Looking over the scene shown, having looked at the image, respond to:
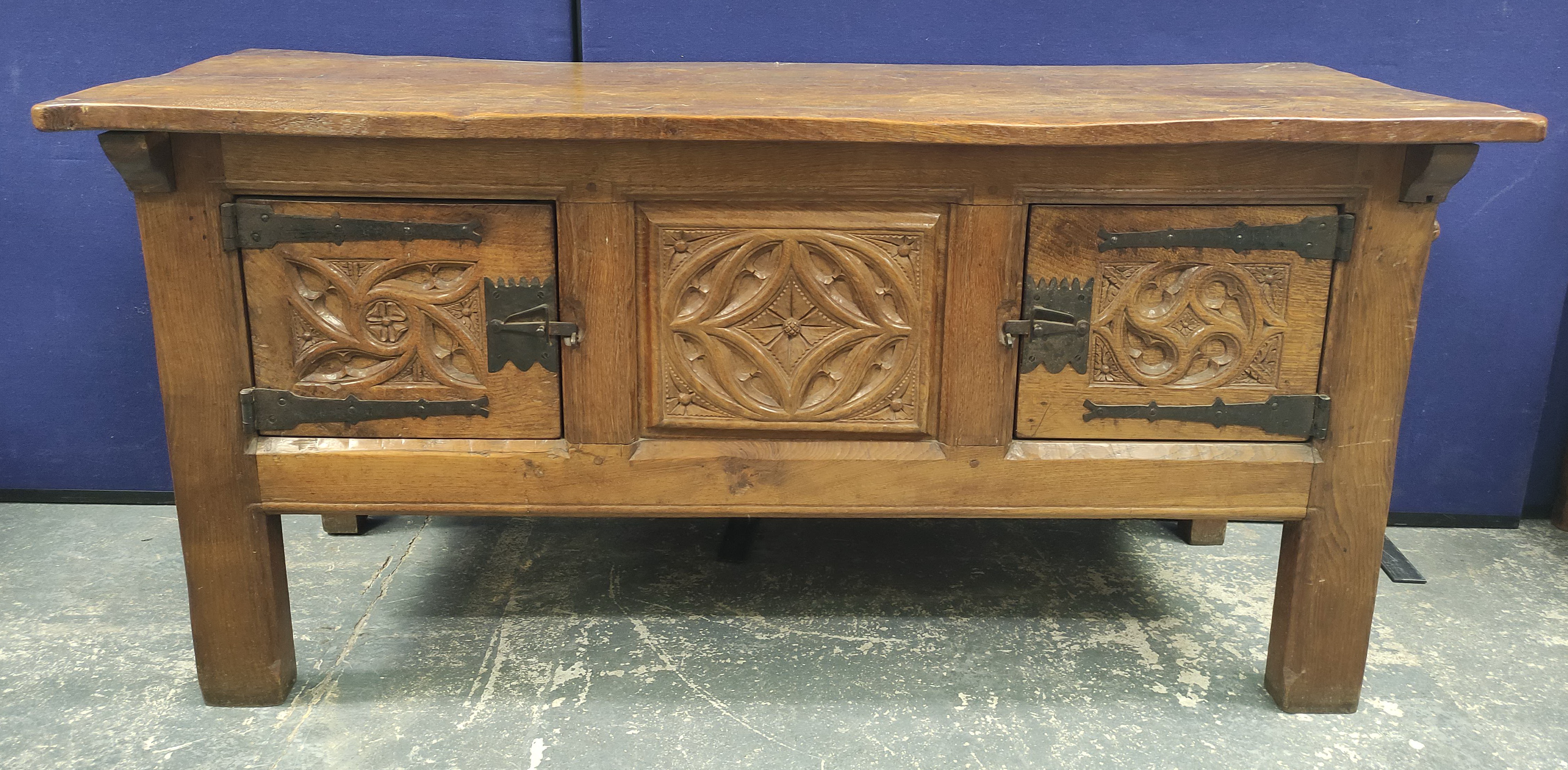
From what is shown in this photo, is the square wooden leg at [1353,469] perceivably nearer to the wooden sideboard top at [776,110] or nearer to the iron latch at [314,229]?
the wooden sideboard top at [776,110]

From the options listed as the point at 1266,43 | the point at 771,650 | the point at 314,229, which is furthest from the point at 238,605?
the point at 1266,43

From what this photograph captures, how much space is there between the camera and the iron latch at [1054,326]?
1.73m

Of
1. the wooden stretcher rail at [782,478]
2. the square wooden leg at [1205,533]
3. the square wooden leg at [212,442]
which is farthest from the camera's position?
the square wooden leg at [1205,533]

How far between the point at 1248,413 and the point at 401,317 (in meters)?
1.27

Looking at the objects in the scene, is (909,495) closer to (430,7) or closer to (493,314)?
(493,314)

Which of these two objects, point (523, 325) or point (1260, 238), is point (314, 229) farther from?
point (1260, 238)

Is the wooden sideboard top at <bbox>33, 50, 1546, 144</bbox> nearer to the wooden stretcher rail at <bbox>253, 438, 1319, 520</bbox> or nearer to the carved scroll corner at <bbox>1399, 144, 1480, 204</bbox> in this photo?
the carved scroll corner at <bbox>1399, 144, 1480, 204</bbox>

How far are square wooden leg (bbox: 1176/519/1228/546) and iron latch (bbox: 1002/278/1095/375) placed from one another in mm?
927

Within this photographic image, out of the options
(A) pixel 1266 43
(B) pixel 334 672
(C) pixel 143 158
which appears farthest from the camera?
(A) pixel 1266 43

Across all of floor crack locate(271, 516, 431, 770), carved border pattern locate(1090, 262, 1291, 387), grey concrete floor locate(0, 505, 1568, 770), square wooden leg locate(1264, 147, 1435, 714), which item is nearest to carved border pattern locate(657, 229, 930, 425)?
carved border pattern locate(1090, 262, 1291, 387)

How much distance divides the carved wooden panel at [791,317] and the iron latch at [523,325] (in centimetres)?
14

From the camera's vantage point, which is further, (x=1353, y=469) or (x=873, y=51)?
(x=873, y=51)

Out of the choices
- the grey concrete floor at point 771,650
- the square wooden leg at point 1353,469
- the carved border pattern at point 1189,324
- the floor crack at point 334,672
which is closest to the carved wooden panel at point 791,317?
the carved border pattern at point 1189,324

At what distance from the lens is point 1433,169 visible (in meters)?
1.63
